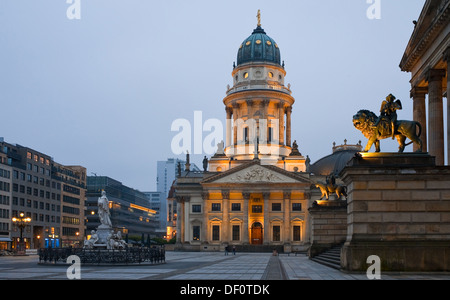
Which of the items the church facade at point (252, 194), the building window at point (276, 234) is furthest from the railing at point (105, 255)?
the building window at point (276, 234)

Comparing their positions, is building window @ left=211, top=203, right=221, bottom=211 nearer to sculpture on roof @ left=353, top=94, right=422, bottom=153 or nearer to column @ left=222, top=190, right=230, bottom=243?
column @ left=222, top=190, right=230, bottom=243

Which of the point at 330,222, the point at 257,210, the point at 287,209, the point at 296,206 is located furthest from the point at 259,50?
the point at 330,222

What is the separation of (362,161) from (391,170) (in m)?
1.40

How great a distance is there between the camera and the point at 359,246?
26.0 m

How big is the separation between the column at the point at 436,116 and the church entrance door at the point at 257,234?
80.7 metres

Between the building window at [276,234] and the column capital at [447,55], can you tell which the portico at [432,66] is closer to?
the column capital at [447,55]

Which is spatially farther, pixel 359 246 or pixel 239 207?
pixel 239 207

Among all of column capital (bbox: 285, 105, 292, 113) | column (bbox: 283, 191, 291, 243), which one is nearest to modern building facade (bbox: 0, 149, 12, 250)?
column (bbox: 283, 191, 291, 243)

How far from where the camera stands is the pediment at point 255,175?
11144 centimetres

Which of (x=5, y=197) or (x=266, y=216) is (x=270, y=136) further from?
(x=5, y=197)

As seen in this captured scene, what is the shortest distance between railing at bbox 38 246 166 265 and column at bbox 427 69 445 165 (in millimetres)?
21303

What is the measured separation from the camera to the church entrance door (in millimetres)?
113750
